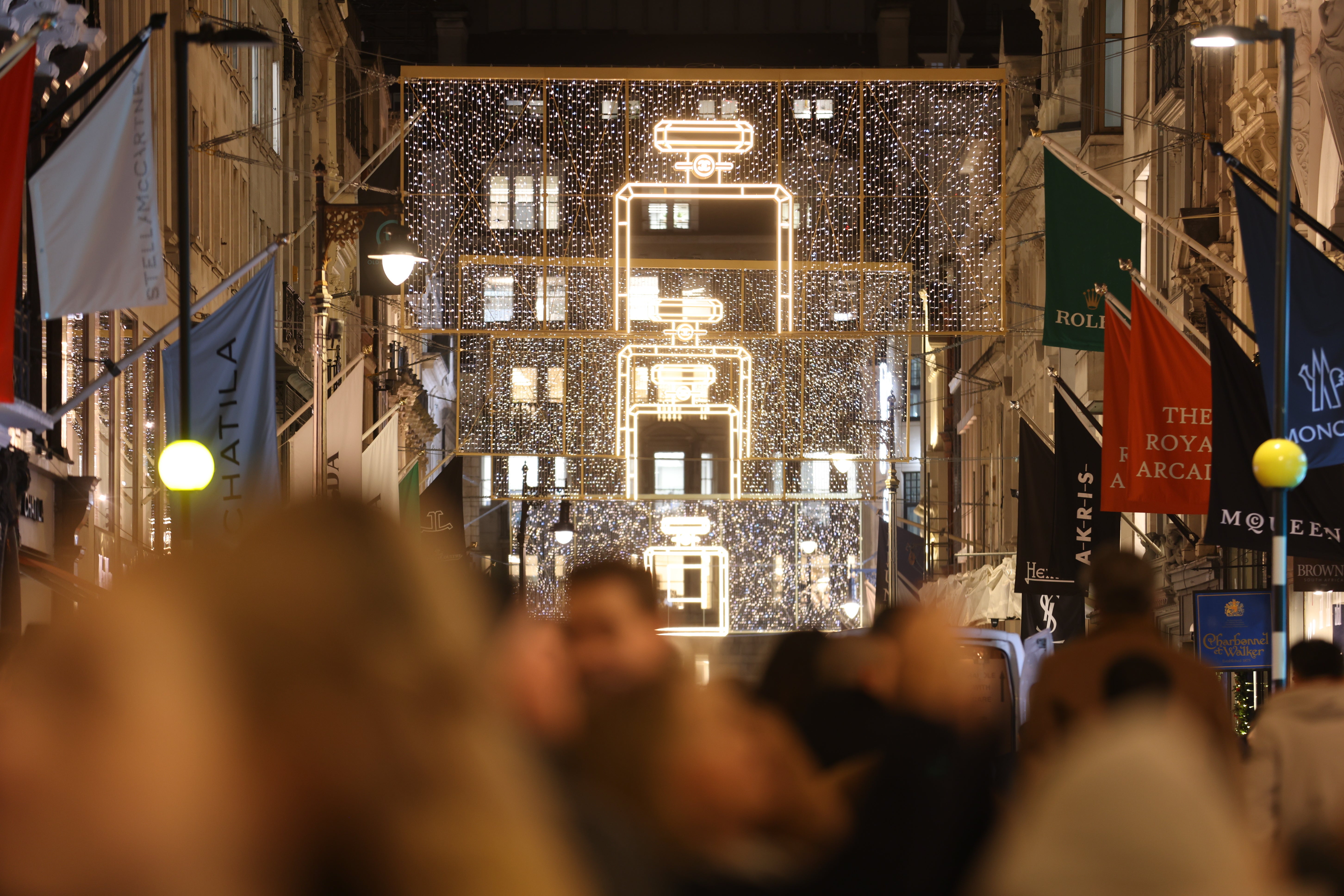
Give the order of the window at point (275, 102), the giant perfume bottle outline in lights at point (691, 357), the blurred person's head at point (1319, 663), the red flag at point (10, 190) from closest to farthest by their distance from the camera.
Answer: the blurred person's head at point (1319, 663)
the red flag at point (10, 190)
the giant perfume bottle outline in lights at point (691, 357)
the window at point (275, 102)

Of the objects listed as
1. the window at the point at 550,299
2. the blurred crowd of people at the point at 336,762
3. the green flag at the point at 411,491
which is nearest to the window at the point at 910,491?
the window at the point at 550,299

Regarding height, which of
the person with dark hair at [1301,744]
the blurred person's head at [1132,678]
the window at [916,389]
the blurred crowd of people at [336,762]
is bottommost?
the person with dark hair at [1301,744]

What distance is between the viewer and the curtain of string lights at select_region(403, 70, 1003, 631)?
2609cm

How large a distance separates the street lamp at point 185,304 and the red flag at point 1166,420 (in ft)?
31.8

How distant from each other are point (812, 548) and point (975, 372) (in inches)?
860

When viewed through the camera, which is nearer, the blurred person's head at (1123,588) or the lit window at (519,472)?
the blurred person's head at (1123,588)

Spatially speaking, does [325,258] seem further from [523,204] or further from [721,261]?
[721,261]

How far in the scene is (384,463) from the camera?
81.1ft

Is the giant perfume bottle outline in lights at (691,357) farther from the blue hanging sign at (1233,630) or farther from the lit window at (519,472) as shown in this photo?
the lit window at (519,472)

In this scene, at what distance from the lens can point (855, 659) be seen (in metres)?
5.72

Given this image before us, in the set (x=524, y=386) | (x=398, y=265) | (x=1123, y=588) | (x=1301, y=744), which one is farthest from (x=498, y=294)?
(x=1123, y=588)

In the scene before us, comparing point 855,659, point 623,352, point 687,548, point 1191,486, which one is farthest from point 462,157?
point 855,659

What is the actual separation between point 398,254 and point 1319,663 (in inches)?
550

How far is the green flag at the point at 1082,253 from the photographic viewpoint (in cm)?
2233
